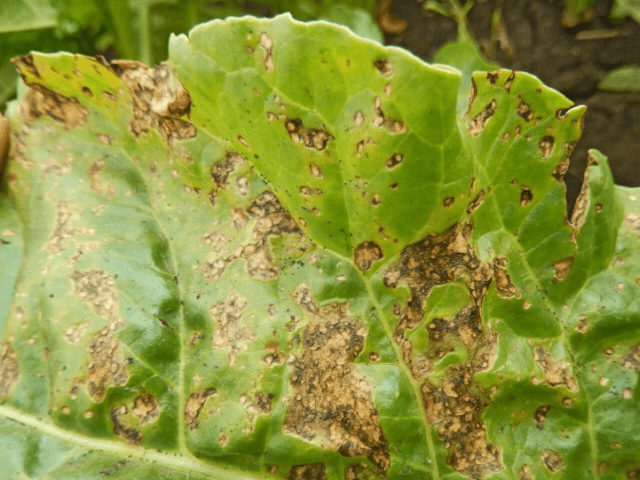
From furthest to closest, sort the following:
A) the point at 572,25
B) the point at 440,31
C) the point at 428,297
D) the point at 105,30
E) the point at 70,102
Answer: the point at 440,31, the point at 572,25, the point at 105,30, the point at 70,102, the point at 428,297

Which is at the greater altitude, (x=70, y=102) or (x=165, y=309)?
(x=70, y=102)

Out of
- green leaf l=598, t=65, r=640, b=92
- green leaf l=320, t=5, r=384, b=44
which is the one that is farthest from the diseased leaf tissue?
green leaf l=598, t=65, r=640, b=92

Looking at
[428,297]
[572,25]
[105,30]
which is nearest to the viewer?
[428,297]

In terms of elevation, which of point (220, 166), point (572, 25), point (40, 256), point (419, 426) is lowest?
point (419, 426)

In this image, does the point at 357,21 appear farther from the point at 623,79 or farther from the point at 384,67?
the point at 384,67

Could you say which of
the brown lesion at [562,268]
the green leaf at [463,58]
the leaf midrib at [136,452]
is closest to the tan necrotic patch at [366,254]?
the brown lesion at [562,268]

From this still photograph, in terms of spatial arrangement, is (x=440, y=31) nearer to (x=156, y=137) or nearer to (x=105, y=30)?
(x=105, y=30)


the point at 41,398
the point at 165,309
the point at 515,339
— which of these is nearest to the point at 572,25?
the point at 515,339

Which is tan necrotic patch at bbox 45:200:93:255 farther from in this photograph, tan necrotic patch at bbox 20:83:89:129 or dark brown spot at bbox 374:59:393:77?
dark brown spot at bbox 374:59:393:77
